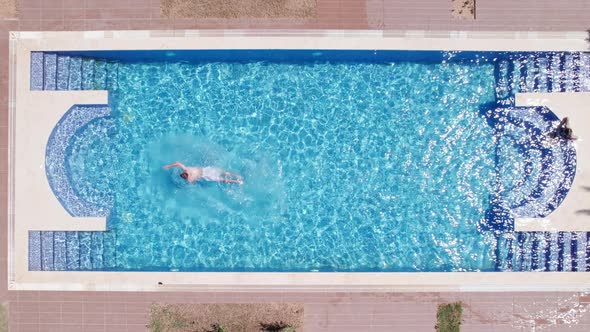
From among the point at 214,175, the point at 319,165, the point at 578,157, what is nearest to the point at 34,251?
the point at 214,175

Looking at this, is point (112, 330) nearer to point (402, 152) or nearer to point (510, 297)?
point (402, 152)

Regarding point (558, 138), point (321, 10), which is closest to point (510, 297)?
point (558, 138)

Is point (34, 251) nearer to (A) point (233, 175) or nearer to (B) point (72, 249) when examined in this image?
(B) point (72, 249)

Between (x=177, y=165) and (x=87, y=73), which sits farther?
(x=87, y=73)

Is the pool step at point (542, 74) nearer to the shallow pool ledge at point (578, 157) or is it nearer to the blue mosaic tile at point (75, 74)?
the shallow pool ledge at point (578, 157)

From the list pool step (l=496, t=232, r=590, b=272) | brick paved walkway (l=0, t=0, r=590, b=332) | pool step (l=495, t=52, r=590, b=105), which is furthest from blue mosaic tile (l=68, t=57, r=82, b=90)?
pool step (l=496, t=232, r=590, b=272)

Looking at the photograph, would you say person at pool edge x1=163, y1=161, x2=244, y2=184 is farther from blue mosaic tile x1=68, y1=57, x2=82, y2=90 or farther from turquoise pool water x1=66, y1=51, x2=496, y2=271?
blue mosaic tile x1=68, y1=57, x2=82, y2=90
